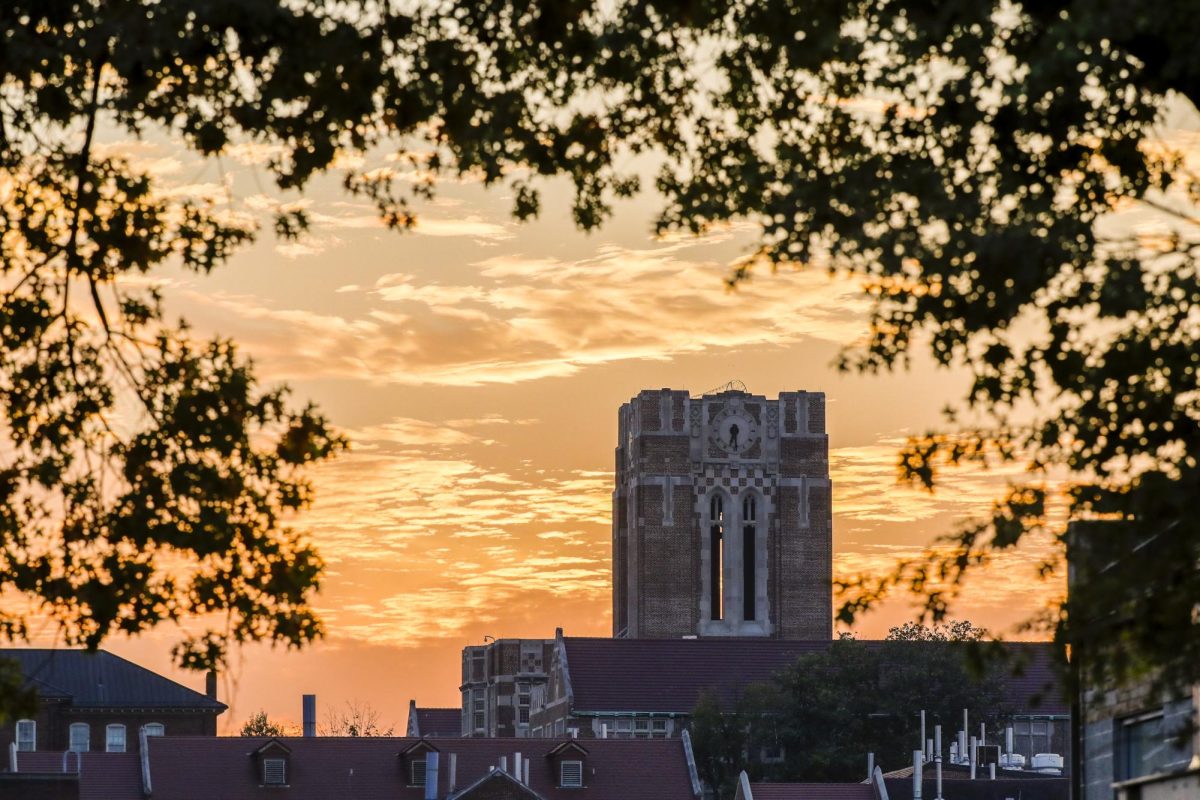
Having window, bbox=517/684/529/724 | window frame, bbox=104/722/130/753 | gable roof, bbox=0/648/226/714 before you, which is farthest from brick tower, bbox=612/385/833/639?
window frame, bbox=104/722/130/753

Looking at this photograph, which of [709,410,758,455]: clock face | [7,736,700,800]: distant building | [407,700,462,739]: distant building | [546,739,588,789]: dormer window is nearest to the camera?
[7,736,700,800]: distant building

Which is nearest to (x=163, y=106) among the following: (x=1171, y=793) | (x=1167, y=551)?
(x=1167, y=551)

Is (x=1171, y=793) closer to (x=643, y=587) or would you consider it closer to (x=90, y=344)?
(x=90, y=344)

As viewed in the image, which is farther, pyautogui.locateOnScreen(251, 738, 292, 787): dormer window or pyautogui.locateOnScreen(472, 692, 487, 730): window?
pyautogui.locateOnScreen(472, 692, 487, 730): window

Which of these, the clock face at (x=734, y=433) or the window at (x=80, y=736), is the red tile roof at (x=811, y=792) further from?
the clock face at (x=734, y=433)

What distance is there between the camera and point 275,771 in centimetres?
7588

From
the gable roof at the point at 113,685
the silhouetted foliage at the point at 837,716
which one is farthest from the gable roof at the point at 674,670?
the gable roof at the point at 113,685

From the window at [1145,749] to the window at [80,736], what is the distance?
7941 cm

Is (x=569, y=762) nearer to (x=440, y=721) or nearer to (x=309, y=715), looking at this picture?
(x=309, y=715)

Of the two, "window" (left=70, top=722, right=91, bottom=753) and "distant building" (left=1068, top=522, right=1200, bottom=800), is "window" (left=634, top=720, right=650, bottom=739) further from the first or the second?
"distant building" (left=1068, top=522, right=1200, bottom=800)

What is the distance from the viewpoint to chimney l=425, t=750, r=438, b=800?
226 ft

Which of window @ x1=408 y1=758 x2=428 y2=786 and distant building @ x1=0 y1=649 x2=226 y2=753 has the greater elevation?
distant building @ x1=0 y1=649 x2=226 y2=753

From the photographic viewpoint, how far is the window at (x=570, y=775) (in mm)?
77125

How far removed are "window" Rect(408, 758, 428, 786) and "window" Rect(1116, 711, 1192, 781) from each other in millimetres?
50068
